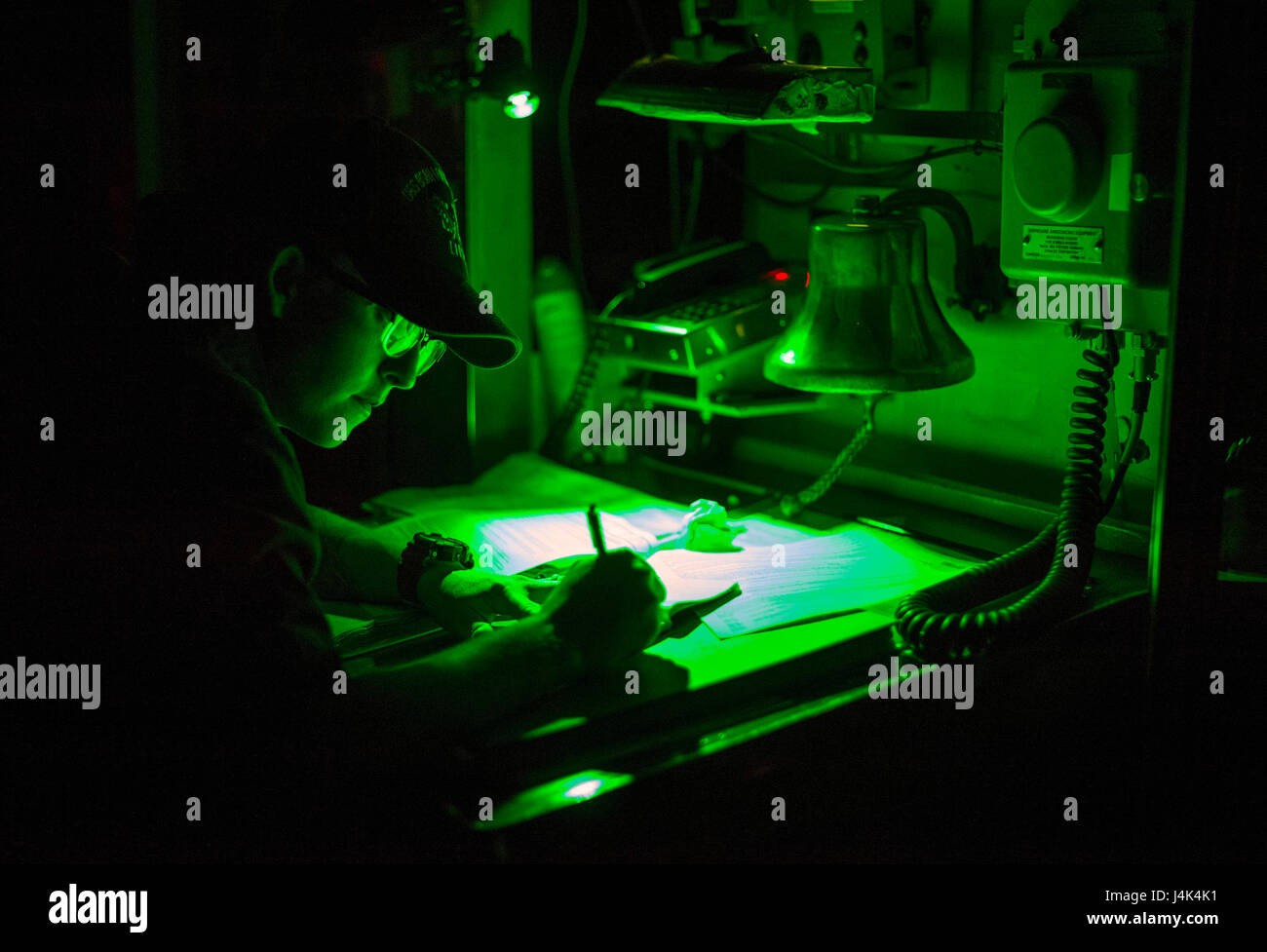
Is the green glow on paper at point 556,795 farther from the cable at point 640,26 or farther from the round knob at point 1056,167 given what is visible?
the cable at point 640,26

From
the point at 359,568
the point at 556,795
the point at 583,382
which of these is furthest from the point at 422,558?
the point at 583,382

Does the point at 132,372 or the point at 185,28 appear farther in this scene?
the point at 185,28

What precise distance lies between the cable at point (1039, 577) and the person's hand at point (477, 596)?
15.5 inches

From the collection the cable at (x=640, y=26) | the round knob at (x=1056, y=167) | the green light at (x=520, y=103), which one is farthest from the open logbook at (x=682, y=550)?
the cable at (x=640, y=26)

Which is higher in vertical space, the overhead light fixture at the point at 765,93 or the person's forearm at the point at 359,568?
the overhead light fixture at the point at 765,93

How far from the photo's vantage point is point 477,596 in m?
1.40

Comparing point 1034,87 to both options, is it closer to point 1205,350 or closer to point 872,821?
point 1205,350

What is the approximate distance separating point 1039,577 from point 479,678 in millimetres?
691

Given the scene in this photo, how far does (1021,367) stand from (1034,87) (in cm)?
43

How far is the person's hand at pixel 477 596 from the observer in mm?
1394

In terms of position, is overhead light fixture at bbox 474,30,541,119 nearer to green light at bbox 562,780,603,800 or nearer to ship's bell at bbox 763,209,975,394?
ship's bell at bbox 763,209,975,394

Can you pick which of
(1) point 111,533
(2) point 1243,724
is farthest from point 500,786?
(2) point 1243,724
